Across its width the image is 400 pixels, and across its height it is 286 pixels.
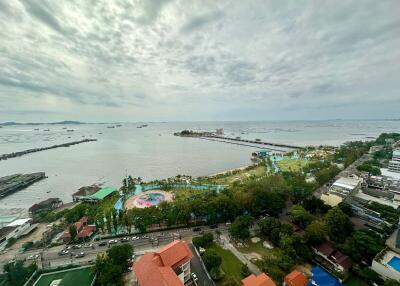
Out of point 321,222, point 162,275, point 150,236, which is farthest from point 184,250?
point 321,222

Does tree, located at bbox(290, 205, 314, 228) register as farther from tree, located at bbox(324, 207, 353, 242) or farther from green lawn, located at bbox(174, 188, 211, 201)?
green lawn, located at bbox(174, 188, 211, 201)

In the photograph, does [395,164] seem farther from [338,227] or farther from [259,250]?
[259,250]

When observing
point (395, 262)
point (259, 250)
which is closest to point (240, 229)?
point (259, 250)

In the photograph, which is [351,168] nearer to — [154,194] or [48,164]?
[154,194]

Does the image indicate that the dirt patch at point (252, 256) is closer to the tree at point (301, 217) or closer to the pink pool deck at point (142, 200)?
the tree at point (301, 217)

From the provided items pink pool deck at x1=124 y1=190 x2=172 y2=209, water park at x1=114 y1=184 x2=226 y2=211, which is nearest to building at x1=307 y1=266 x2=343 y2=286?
water park at x1=114 y1=184 x2=226 y2=211

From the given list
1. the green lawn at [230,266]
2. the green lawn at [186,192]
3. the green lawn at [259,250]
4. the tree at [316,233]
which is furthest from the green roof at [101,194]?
the tree at [316,233]
